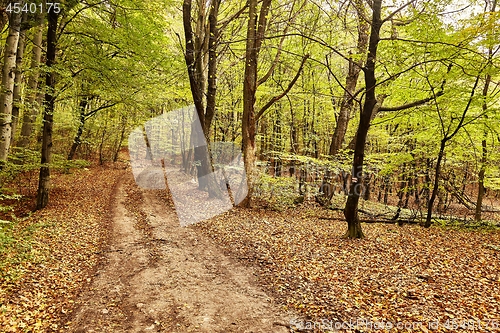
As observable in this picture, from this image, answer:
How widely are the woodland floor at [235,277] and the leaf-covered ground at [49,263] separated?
1.0 inches

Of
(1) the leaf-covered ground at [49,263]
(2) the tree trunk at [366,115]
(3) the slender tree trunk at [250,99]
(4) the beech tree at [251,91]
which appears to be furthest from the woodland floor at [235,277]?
(4) the beech tree at [251,91]

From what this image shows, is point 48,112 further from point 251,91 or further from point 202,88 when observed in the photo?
point 251,91

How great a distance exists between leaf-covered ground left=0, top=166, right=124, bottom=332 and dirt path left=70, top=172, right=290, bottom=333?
40 cm

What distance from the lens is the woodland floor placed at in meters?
4.82

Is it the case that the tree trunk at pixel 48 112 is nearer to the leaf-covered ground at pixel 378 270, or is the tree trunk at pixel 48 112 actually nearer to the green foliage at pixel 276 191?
the leaf-covered ground at pixel 378 270

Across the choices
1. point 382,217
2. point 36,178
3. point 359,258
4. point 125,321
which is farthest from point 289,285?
point 36,178

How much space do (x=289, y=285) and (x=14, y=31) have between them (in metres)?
10.4

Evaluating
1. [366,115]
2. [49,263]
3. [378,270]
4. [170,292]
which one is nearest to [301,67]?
[366,115]

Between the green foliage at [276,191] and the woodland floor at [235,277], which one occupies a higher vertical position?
the green foliage at [276,191]

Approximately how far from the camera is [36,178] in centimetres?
1541

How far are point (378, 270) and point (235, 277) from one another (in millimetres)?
3452

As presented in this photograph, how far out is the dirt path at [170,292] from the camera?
4777 millimetres

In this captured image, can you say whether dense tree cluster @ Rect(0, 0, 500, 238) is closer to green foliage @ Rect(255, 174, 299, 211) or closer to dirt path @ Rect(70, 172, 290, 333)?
green foliage @ Rect(255, 174, 299, 211)

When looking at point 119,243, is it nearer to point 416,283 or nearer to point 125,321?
point 125,321
